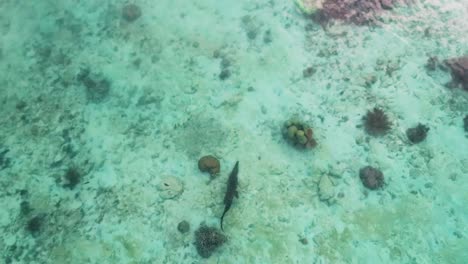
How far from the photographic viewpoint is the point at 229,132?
9.23 metres

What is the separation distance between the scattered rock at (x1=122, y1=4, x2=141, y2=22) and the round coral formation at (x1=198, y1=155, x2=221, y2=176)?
5.17 meters

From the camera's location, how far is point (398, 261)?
7.70 m

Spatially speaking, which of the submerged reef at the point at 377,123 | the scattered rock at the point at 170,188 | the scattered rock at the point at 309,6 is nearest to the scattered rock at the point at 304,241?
the scattered rock at the point at 170,188

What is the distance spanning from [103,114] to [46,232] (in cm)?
315

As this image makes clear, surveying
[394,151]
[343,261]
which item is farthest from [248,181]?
[394,151]

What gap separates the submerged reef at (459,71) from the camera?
9.45 meters

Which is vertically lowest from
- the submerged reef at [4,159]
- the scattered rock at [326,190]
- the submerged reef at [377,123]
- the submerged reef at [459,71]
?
the submerged reef at [4,159]

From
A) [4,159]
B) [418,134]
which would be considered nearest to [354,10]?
[418,134]

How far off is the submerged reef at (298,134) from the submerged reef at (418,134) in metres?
2.23

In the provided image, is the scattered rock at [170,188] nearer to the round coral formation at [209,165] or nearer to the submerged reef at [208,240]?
the round coral formation at [209,165]

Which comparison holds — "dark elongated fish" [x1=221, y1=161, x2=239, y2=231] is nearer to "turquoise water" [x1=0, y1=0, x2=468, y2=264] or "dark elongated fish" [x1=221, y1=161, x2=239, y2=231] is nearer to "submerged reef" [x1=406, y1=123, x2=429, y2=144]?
"turquoise water" [x1=0, y1=0, x2=468, y2=264]

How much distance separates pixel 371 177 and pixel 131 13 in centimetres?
804

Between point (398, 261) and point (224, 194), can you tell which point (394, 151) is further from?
point (224, 194)

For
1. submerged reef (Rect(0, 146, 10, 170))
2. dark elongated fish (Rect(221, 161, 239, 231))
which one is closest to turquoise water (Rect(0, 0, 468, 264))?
submerged reef (Rect(0, 146, 10, 170))
